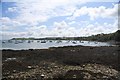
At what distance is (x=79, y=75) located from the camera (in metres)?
23.1

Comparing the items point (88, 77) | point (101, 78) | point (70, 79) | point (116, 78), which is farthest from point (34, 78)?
point (116, 78)

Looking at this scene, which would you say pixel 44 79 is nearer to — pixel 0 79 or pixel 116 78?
pixel 0 79

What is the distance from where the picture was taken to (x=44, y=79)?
2123 centimetres

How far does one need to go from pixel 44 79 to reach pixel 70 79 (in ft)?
9.09

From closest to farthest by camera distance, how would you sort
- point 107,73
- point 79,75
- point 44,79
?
point 44,79 → point 79,75 → point 107,73

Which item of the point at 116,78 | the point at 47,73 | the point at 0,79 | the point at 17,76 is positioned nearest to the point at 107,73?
the point at 116,78

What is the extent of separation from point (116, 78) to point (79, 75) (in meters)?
4.10

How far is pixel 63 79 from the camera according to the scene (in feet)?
70.5

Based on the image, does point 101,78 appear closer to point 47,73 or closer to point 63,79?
point 63,79

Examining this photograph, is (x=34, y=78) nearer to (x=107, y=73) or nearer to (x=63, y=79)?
(x=63, y=79)

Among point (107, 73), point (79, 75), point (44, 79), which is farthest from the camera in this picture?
point (107, 73)

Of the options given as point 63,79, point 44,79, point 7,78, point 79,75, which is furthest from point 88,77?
point 7,78

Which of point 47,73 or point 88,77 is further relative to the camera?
point 47,73

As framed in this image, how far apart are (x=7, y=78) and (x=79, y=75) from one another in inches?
316
